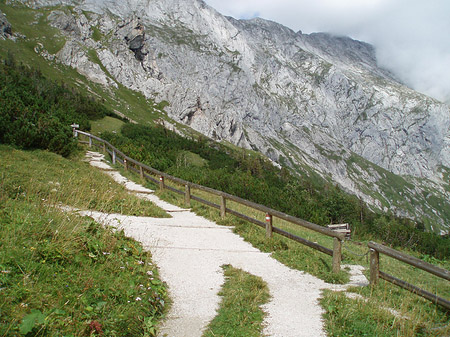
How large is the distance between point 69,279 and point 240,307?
2.77m

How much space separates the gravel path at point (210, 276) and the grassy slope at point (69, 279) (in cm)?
48

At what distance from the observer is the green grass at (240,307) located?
180 inches

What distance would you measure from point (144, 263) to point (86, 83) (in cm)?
12707

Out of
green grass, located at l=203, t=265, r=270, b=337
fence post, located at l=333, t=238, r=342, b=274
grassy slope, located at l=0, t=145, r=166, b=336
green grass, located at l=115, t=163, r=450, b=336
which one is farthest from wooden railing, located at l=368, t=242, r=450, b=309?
grassy slope, located at l=0, t=145, r=166, b=336

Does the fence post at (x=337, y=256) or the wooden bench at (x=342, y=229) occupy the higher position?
the fence post at (x=337, y=256)

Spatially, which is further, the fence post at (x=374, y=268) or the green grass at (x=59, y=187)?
the green grass at (x=59, y=187)

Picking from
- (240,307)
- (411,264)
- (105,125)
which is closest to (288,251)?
(411,264)

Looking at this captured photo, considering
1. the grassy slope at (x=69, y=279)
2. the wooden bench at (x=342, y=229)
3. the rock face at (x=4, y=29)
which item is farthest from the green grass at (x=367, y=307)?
the rock face at (x=4, y=29)

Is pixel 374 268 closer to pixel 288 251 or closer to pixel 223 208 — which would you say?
pixel 288 251

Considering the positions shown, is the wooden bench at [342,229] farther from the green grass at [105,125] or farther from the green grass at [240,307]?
the green grass at [105,125]

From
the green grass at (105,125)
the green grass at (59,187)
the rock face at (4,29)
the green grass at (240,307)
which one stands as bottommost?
the green grass at (59,187)

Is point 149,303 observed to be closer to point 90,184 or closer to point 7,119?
point 90,184

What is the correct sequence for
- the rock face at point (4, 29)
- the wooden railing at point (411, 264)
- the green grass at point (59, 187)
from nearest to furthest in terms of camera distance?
the wooden railing at point (411, 264) < the green grass at point (59, 187) < the rock face at point (4, 29)

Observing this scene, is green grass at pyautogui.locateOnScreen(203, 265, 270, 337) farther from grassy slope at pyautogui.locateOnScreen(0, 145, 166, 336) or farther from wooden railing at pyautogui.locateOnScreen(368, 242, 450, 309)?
wooden railing at pyautogui.locateOnScreen(368, 242, 450, 309)
